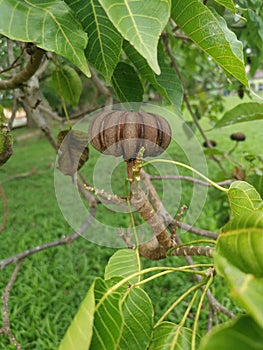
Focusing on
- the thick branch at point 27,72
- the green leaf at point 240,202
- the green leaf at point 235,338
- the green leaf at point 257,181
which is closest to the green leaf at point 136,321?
the green leaf at point 240,202

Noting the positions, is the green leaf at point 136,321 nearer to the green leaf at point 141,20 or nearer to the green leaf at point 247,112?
the green leaf at point 141,20

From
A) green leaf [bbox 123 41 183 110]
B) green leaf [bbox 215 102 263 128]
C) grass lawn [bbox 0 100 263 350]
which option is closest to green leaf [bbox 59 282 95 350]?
green leaf [bbox 123 41 183 110]

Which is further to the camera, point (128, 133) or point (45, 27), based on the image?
point (128, 133)

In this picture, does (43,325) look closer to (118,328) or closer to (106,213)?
(106,213)

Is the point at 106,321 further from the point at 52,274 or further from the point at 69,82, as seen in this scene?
the point at 52,274

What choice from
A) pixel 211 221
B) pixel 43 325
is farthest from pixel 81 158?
pixel 211 221

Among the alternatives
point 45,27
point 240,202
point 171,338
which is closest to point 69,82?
point 45,27
